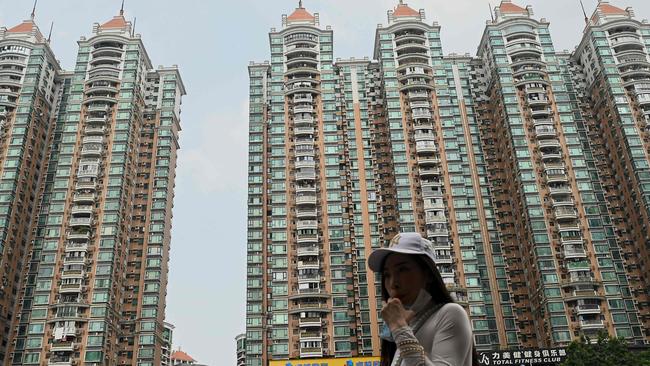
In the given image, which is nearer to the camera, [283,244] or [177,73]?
[283,244]

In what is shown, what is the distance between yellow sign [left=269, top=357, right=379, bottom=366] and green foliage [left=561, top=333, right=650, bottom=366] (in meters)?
15.9

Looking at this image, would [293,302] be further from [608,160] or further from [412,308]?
[412,308]

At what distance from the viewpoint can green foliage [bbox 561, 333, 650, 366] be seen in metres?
43.8

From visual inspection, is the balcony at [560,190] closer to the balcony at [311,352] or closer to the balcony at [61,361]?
the balcony at [311,352]

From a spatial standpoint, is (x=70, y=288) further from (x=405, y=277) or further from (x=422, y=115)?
(x=405, y=277)

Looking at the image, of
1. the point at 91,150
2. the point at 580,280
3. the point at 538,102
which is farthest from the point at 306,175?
the point at 580,280

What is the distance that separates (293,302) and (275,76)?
3106 centimetres

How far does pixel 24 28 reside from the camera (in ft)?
269

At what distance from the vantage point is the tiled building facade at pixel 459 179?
198 feet

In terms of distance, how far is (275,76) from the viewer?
7644 centimetres

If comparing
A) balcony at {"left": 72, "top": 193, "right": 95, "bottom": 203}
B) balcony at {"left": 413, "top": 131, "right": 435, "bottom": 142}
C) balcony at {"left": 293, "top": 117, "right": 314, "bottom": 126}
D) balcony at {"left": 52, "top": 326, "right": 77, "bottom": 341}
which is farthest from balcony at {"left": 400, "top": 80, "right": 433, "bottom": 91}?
balcony at {"left": 52, "top": 326, "right": 77, "bottom": 341}

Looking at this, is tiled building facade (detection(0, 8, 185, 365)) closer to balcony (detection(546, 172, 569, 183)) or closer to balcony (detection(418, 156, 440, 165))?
balcony (detection(418, 156, 440, 165))

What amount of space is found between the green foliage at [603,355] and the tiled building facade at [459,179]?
11285 mm

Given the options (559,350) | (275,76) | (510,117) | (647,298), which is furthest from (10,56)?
(647,298)
